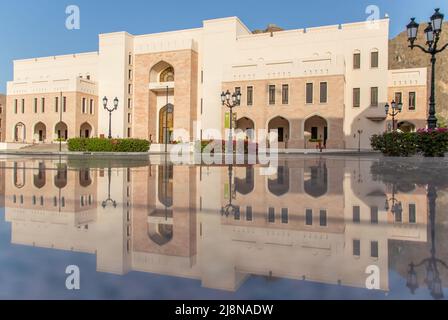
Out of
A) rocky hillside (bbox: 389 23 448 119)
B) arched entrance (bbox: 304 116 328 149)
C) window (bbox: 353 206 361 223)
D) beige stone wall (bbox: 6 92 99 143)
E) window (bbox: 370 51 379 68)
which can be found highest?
rocky hillside (bbox: 389 23 448 119)

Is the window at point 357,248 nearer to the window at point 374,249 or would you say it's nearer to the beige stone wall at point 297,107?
the window at point 374,249

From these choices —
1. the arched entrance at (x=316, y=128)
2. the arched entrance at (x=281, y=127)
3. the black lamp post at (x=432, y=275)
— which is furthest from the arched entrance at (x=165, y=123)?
the black lamp post at (x=432, y=275)

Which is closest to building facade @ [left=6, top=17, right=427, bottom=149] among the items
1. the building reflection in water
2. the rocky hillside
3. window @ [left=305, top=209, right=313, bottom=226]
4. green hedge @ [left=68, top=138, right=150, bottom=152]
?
green hedge @ [left=68, top=138, right=150, bottom=152]

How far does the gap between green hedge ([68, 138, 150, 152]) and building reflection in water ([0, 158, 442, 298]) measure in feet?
68.6

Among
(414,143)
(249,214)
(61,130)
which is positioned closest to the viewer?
(249,214)

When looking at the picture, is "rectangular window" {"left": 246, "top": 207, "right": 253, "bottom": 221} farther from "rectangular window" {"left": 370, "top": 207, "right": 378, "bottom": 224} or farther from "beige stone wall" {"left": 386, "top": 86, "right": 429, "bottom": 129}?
"beige stone wall" {"left": 386, "top": 86, "right": 429, "bottom": 129}

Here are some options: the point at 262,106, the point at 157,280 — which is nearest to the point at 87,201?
the point at 157,280

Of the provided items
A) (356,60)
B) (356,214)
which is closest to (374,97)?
(356,60)

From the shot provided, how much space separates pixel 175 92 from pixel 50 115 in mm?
15906

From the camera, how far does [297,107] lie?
32344mm

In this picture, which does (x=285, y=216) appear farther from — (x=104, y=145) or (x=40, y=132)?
(x=40, y=132)

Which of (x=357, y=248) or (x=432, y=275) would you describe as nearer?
(x=432, y=275)

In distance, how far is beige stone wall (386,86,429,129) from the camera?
37.1m

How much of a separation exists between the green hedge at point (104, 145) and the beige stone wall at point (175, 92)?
39.4ft
